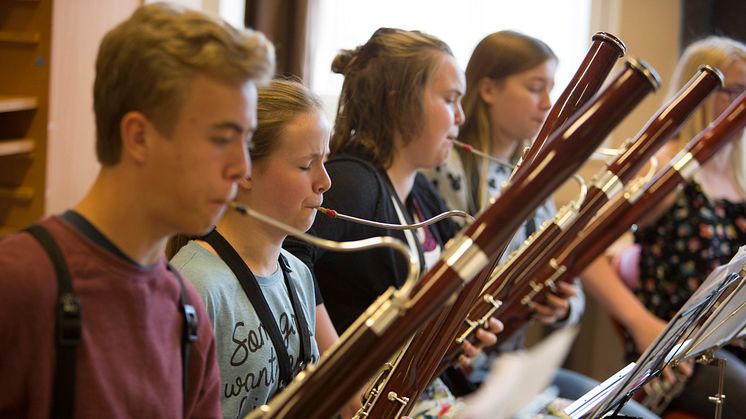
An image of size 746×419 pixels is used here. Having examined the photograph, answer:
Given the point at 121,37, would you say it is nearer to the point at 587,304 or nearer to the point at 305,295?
the point at 305,295

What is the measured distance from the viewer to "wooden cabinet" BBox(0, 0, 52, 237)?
2.37m

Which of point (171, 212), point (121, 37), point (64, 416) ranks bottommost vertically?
point (64, 416)

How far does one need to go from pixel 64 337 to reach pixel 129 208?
13cm

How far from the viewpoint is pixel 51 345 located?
32.3 inches

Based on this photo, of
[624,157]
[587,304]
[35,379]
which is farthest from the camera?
[587,304]

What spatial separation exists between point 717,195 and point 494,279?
1.17m

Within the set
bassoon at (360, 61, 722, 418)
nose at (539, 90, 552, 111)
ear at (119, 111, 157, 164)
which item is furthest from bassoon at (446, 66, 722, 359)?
ear at (119, 111, 157, 164)

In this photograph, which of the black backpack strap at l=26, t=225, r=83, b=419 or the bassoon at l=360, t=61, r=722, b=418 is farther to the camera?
the bassoon at l=360, t=61, r=722, b=418

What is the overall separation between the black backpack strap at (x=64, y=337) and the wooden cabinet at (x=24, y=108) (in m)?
1.62

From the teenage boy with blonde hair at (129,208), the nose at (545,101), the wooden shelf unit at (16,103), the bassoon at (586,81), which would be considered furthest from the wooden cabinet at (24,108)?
the teenage boy with blonde hair at (129,208)

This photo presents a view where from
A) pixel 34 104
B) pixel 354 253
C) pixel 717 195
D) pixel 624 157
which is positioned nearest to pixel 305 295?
pixel 354 253

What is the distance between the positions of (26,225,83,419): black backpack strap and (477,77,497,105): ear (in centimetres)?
152

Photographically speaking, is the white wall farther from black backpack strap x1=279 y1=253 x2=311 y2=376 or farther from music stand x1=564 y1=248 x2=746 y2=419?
music stand x1=564 y1=248 x2=746 y2=419

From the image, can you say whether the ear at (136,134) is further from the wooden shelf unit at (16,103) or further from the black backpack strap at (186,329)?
the wooden shelf unit at (16,103)
